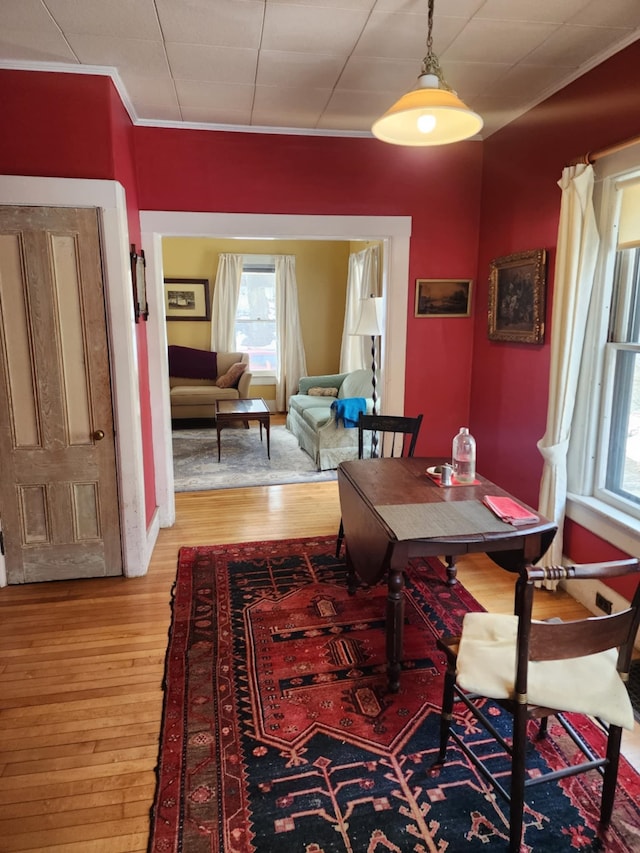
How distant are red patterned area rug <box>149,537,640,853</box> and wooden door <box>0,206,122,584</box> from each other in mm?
757

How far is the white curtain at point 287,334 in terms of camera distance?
7746mm

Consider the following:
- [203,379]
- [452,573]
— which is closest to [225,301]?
[203,379]

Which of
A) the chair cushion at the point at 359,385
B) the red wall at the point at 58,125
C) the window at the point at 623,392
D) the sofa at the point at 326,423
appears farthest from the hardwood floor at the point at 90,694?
the red wall at the point at 58,125

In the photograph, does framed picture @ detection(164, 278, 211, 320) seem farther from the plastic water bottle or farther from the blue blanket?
the plastic water bottle

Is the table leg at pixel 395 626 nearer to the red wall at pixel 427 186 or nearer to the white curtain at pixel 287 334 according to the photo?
the red wall at pixel 427 186

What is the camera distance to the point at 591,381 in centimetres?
269

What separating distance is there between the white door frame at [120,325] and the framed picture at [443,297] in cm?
197

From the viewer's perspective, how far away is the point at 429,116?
187cm

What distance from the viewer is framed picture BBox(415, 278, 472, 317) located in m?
3.78

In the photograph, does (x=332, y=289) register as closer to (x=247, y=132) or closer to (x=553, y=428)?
(x=247, y=132)

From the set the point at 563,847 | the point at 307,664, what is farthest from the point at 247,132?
the point at 563,847

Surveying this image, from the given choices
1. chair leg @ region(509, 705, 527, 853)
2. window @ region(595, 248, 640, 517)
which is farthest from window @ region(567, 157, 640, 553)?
Answer: chair leg @ region(509, 705, 527, 853)

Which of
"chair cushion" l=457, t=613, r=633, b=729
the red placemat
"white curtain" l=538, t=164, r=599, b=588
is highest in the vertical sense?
"white curtain" l=538, t=164, r=599, b=588

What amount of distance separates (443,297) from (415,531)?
2.34 m
